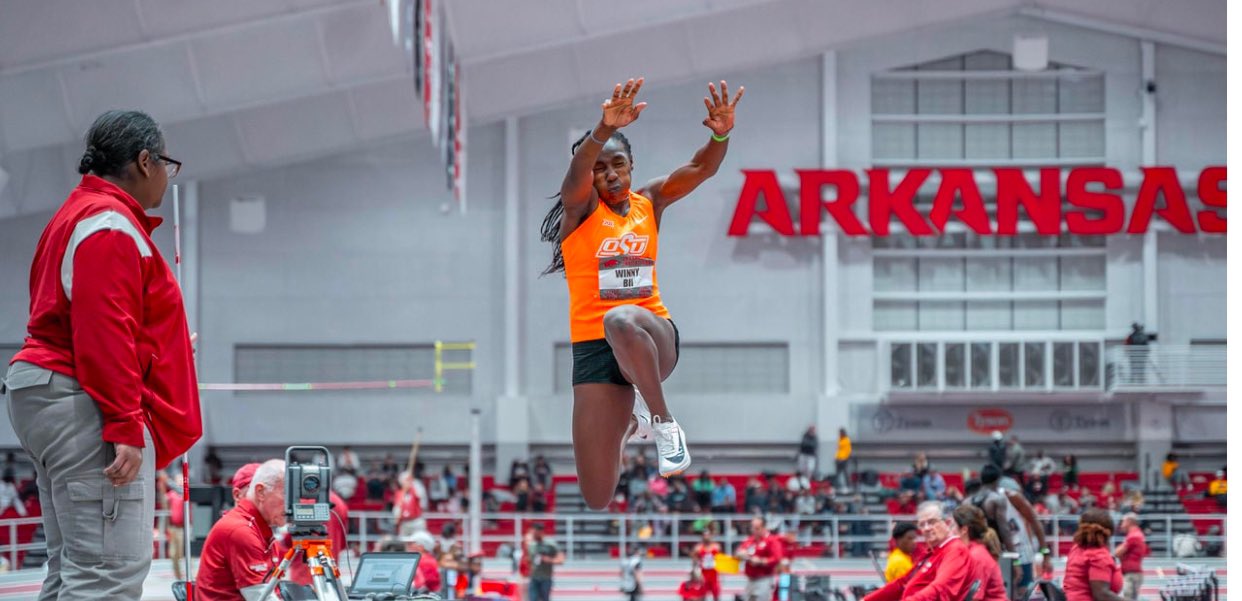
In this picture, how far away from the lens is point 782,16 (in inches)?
928

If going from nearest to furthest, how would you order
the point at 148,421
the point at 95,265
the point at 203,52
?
the point at 95,265 < the point at 148,421 < the point at 203,52

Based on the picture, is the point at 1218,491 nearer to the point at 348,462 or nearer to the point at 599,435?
the point at 348,462

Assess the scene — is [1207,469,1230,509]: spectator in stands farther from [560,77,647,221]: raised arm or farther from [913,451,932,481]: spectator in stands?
[560,77,647,221]: raised arm

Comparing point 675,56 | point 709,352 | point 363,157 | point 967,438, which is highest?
point 675,56

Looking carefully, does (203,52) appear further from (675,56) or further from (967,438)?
(967,438)

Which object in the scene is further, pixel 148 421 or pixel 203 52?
pixel 203 52

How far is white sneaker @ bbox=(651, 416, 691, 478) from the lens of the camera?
529 centimetres

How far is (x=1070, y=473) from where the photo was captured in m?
23.7

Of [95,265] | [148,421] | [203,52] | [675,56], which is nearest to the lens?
[95,265]

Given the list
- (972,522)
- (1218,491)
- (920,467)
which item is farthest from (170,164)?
(1218,491)

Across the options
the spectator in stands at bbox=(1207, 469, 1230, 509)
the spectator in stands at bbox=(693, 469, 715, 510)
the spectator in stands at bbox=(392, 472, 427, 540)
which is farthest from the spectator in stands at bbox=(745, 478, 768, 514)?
the spectator in stands at bbox=(1207, 469, 1230, 509)

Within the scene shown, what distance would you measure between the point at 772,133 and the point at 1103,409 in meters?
7.58

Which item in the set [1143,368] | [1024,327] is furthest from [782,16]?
[1143,368]

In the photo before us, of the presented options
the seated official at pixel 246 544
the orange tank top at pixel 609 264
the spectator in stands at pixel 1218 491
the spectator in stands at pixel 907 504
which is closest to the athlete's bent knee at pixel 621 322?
the orange tank top at pixel 609 264
